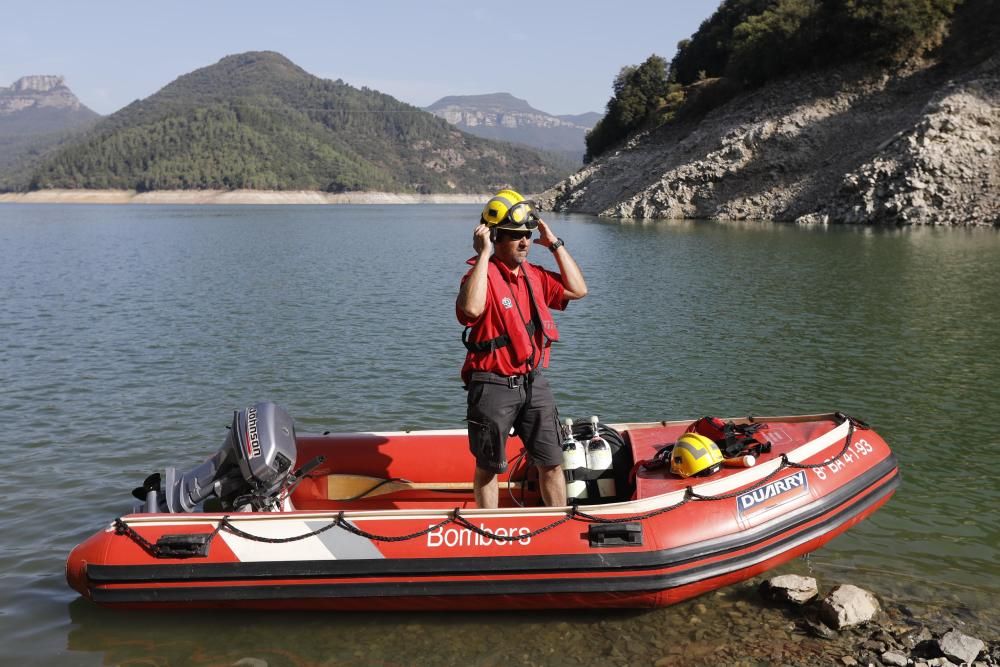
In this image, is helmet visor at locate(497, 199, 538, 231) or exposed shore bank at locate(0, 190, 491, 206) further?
exposed shore bank at locate(0, 190, 491, 206)

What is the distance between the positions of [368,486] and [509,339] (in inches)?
89.3

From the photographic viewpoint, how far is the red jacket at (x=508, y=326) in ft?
15.7

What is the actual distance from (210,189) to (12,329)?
140 meters

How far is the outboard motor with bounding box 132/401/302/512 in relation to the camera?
554 cm

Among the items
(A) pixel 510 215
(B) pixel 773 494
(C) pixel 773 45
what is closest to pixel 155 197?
(C) pixel 773 45

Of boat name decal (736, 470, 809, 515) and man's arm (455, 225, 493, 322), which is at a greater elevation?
man's arm (455, 225, 493, 322)

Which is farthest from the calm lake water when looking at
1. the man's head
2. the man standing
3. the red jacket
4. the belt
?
the man's head

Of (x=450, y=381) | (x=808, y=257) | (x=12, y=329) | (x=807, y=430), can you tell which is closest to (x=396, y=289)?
(x=12, y=329)

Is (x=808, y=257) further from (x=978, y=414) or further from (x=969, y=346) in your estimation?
(x=978, y=414)

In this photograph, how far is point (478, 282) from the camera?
453cm

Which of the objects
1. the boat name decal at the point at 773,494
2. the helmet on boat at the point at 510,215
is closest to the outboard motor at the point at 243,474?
the helmet on boat at the point at 510,215

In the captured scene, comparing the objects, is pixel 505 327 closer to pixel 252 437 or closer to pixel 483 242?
pixel 483 242

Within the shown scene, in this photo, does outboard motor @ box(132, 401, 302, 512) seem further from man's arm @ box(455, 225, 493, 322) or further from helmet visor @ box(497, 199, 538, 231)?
helmet visor @ box(497, 199, 538, 231)

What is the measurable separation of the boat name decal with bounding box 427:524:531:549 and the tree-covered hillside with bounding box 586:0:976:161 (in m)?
45.5
